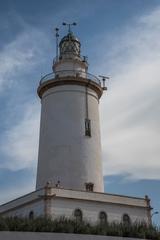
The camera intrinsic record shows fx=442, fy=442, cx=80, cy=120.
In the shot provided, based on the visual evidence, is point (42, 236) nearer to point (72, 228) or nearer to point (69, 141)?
point (72, 228)

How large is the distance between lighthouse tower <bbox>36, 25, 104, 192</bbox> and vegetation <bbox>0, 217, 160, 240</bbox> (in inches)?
388

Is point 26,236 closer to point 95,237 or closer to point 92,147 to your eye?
point 95,237

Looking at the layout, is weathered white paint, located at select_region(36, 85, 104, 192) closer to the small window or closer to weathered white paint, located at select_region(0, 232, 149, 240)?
the small window

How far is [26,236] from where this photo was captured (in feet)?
51.2

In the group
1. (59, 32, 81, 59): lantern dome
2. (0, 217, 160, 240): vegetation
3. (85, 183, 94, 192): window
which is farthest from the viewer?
(59, 32, 81, 59): lantern dome

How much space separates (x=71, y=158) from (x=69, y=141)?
1240 millimetres

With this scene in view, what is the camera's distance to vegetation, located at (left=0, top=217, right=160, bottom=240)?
637 inches

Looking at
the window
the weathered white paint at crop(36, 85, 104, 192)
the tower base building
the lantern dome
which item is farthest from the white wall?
the lantern dome

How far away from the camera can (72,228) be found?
17.2 meters

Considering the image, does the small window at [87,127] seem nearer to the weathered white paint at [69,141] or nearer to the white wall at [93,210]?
the weathered white paint at [69,141]

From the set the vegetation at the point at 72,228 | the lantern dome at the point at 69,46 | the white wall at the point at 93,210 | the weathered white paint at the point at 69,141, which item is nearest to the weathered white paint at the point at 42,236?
the vegetation at the point at 72,228

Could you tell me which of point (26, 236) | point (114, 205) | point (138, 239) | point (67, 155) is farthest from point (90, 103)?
point (26, 236)

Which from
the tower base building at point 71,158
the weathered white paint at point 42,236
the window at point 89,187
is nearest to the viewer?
the weathered white paint at point 42,236

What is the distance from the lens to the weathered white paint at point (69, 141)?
1147 inches
